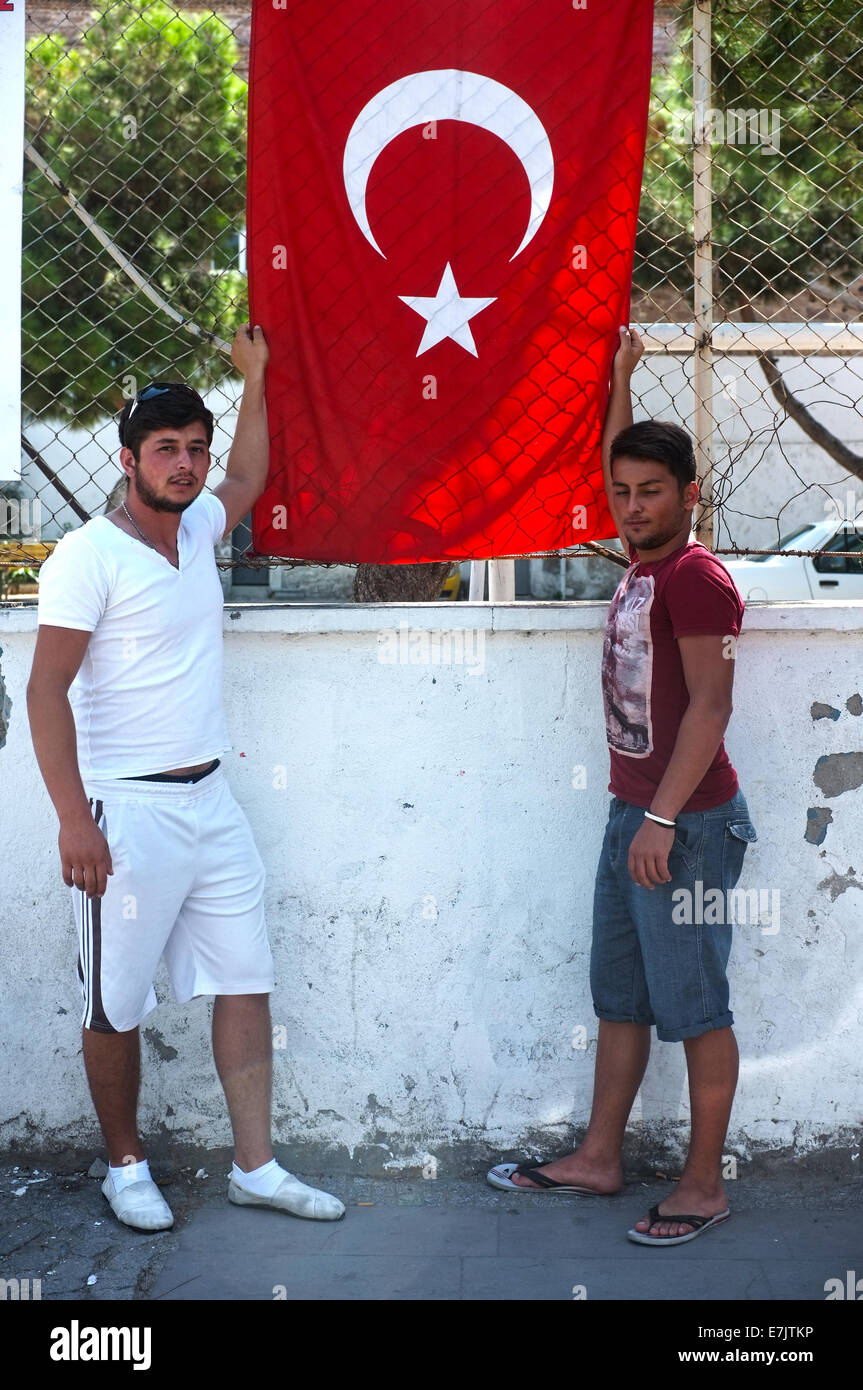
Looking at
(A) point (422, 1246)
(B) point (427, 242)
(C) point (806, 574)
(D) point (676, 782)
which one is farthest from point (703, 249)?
(C) point (806, 574)

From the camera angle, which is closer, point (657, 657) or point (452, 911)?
point (657, 657)

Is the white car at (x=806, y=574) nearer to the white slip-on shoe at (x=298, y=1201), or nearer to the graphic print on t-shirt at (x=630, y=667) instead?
the graphic print on t-shirt at (x=630, y=667)

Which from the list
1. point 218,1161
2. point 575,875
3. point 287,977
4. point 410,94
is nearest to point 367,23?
point 410,94

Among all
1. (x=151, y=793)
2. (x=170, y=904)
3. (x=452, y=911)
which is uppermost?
(x=151, y=793)

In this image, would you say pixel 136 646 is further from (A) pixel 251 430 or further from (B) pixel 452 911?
(B) pixel 452 911

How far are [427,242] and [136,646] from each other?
135 cm

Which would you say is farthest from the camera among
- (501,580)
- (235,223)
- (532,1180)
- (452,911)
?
(235,223)

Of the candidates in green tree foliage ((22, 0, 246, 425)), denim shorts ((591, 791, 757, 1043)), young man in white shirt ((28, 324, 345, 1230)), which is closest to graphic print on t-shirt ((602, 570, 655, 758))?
denim shorts ((591, 791, 757, 1043))

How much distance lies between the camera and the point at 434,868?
3.36 m

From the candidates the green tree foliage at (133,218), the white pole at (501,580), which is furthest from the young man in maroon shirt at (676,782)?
the green tree foliage at (133,218)

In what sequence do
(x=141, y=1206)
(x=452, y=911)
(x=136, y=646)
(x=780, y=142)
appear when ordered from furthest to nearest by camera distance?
(x=780, y=142) < (x=452, y=911) < (x=141, y=1206) < (x=136, y=646)

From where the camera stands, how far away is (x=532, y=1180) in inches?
127
